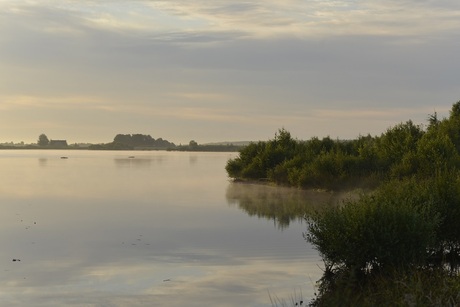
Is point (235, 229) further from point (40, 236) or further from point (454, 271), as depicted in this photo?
point (454, 271)

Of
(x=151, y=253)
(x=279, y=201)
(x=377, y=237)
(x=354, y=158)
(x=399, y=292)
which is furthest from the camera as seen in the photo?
(x=354, y=158)

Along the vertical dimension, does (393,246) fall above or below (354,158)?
below

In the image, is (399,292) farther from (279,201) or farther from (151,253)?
(279,201)

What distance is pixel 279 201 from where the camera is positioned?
132 ft

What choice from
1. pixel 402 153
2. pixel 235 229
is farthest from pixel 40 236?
pixel 402 153

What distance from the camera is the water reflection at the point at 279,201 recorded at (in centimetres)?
3275

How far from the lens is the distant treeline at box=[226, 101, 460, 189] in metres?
39.7

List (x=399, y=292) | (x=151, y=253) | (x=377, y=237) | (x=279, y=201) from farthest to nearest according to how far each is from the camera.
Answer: (x=279, y=201)
(x=151, y=253)
(x=377, y=237)
(x=399, y=292)

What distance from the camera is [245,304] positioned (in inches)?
571

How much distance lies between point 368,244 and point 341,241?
0.66m

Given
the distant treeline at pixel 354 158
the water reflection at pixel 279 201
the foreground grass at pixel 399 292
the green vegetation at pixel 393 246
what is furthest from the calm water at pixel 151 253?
the distant treeline at pixel 354 158

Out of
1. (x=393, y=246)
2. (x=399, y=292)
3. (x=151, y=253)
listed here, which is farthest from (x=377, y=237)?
(x=151, y=253)

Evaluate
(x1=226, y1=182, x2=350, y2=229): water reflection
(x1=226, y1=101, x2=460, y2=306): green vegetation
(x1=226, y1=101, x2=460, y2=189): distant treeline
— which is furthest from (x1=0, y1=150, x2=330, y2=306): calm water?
(x1=226, y1=101, x2=460, y2=189): distant treeline

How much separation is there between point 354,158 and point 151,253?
27.2 meters
